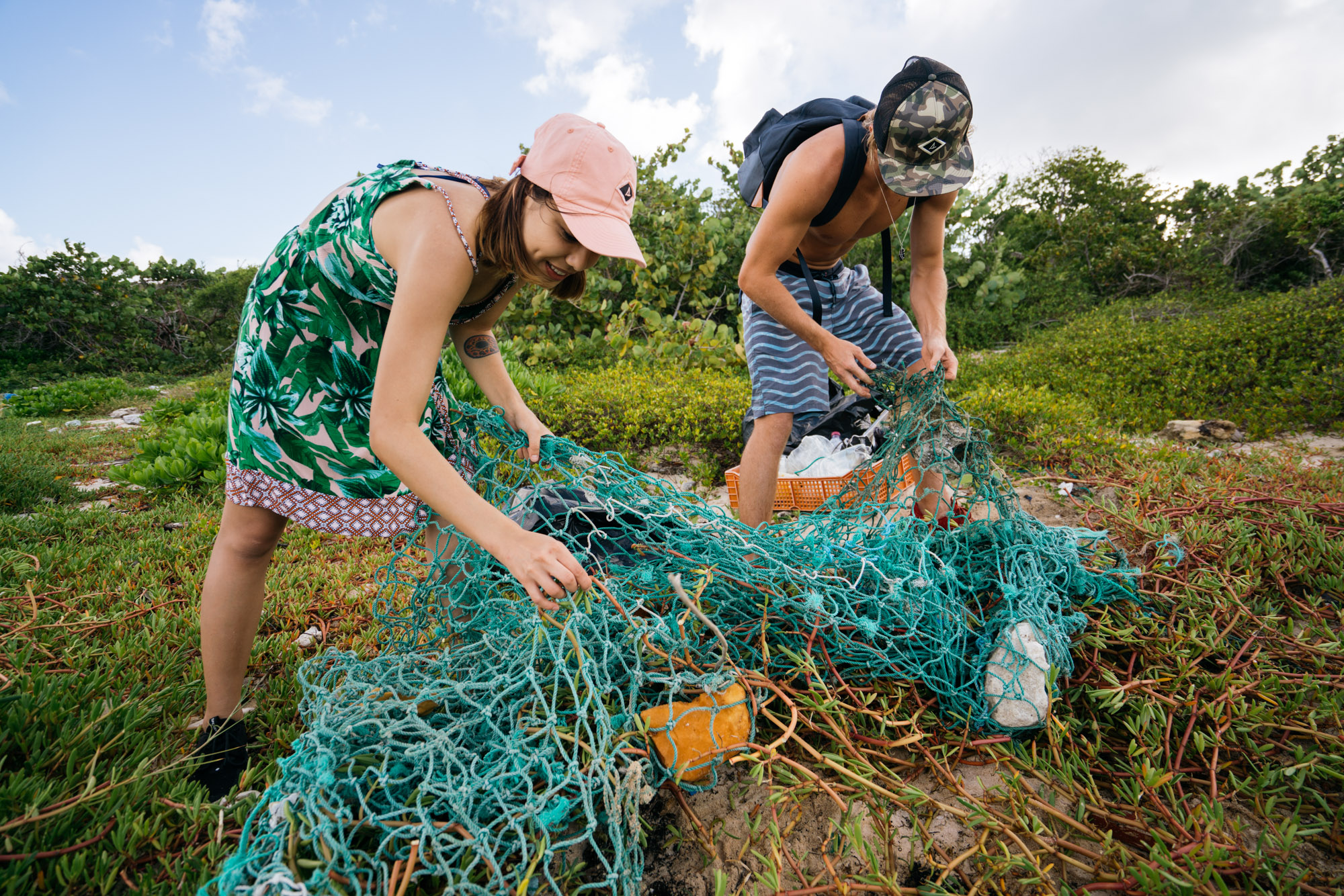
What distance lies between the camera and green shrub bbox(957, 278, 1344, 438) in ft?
15.3

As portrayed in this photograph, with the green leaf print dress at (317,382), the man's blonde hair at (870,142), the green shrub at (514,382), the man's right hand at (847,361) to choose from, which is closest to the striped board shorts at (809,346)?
the man's right hand at (847,361)

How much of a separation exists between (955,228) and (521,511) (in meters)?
10.7

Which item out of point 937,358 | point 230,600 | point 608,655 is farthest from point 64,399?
point 937,358

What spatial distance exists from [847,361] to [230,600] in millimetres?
1929

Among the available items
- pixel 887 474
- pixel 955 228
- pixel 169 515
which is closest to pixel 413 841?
pixel 887 474

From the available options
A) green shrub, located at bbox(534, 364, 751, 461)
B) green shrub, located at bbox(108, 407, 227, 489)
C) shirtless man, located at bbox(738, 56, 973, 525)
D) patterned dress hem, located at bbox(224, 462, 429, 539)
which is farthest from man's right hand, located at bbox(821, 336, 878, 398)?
green shrub, located at bbox(108, 407, 227, 489)

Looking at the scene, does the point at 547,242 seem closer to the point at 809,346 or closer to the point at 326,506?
the point at 326,506

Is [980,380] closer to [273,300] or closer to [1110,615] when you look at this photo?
[1110,615]

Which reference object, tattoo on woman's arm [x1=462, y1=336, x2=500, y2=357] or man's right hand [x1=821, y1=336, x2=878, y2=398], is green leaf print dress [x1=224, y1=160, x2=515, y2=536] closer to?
tattoo on woman's arm [x1=462, y1=336, x2=500, y2=357]

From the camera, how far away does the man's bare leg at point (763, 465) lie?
2375 millimetres

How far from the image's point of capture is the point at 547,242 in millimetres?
1372

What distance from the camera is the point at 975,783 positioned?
1.40 metres

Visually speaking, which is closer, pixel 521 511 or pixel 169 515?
pixel 521 511

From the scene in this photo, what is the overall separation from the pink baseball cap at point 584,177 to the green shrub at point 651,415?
10.1 feet
